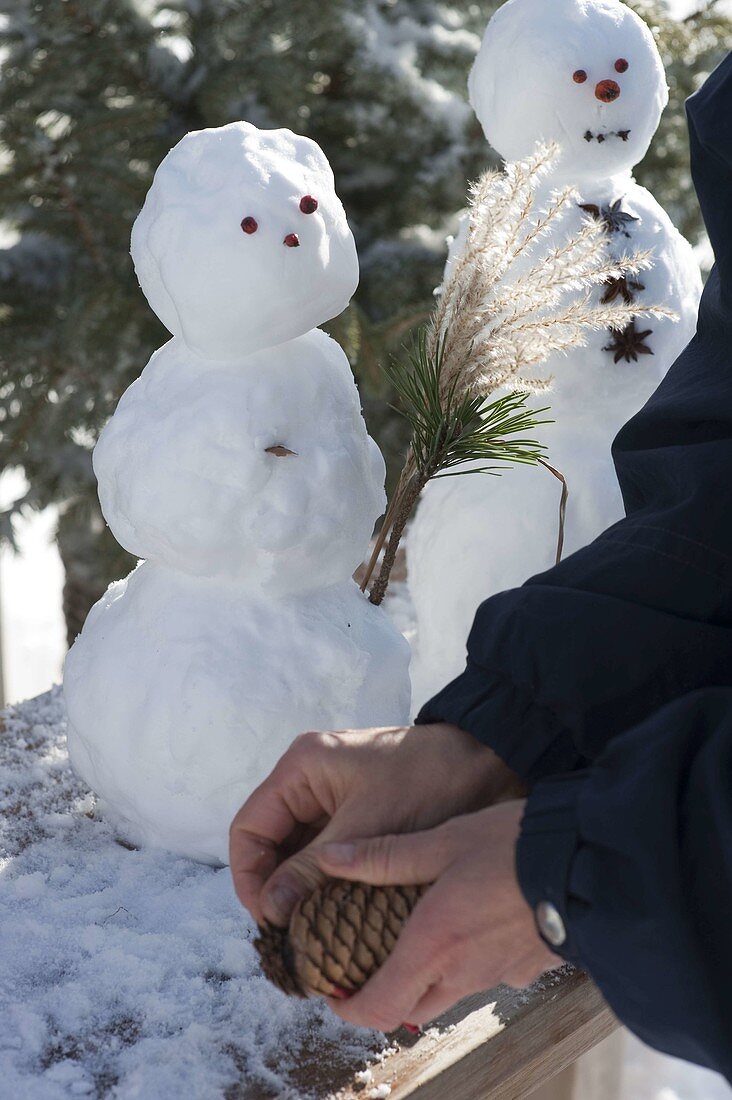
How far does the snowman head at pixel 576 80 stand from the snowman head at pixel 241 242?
34 cm

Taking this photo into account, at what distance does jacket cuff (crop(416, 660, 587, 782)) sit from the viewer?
78 cm

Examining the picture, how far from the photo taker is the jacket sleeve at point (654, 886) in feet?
1.94

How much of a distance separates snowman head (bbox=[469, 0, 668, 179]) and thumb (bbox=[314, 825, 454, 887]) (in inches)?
36.5

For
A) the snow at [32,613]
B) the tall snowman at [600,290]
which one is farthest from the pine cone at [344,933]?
the snow at [32,613]

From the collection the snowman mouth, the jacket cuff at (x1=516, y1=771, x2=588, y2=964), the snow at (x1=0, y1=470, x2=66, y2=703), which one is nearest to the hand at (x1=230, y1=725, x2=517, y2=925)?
the jacket cuff at (x1=516, y1=771, x2=588, y2=964)

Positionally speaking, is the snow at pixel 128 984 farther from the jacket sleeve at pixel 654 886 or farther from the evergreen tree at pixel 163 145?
the evergreen tree at pixel 163 145

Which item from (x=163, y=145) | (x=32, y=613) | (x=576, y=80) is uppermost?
(x=576, y=80)

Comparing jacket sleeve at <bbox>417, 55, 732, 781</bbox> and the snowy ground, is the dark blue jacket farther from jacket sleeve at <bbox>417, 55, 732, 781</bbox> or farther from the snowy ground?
the snowy ground

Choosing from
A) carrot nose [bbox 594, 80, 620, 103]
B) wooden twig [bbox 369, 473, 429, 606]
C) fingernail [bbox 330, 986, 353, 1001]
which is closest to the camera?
fingernail [bbox 330, 986, 353, 1001]

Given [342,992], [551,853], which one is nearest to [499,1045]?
[342,992]

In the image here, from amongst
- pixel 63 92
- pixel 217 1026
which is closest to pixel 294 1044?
pixel 217 1026

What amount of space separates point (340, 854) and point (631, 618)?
27 cm

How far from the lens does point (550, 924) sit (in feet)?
2.02

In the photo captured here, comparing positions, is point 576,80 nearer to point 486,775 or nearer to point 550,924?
point 486,775
